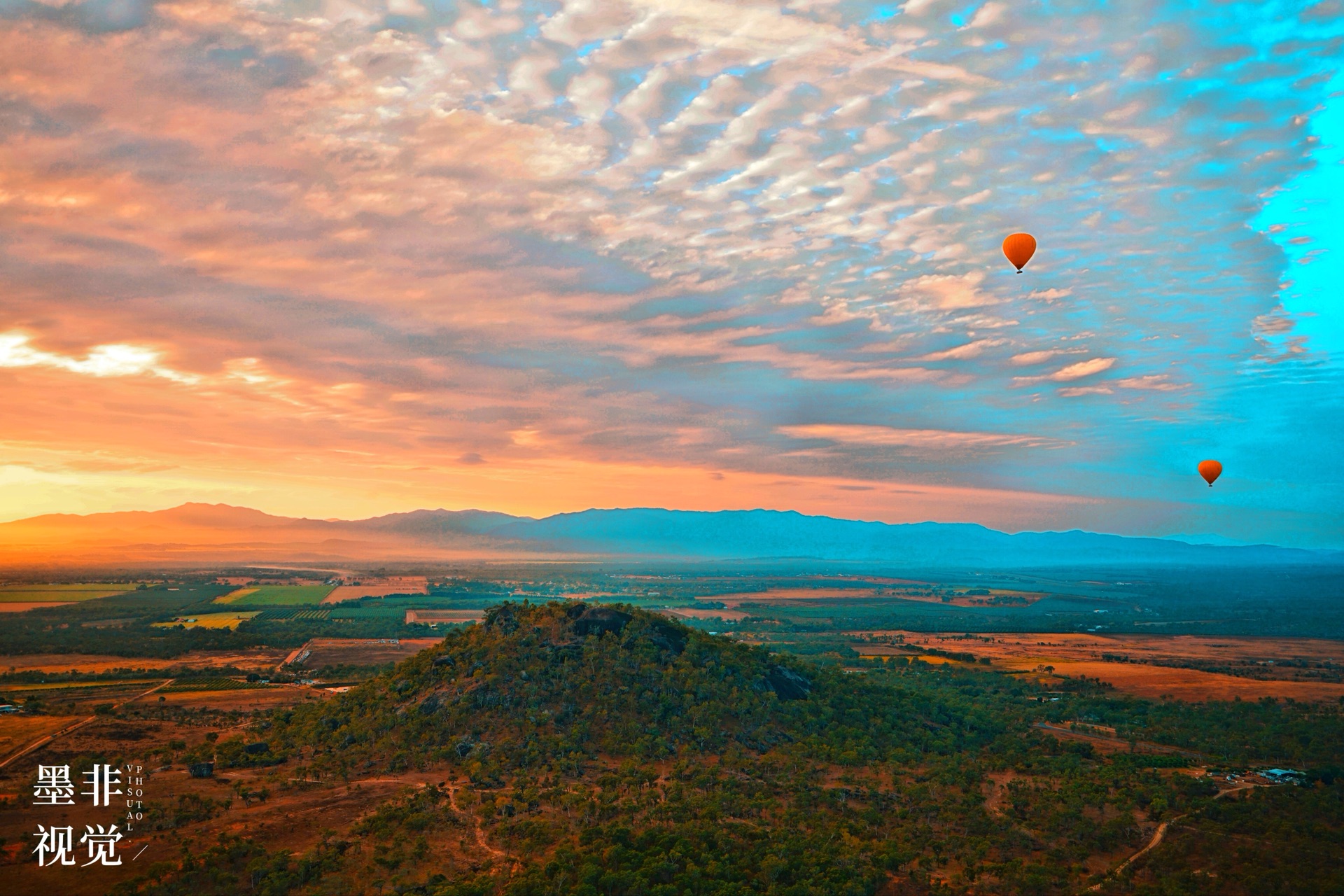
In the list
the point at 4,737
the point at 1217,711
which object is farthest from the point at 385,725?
the point at 1217,711

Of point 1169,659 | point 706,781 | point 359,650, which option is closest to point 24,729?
point 706,781

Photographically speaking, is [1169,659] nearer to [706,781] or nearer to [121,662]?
[706,781]

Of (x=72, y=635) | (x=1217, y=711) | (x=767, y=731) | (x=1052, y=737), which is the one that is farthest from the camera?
(x=72, y=635)

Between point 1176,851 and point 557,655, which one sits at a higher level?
point 557,655

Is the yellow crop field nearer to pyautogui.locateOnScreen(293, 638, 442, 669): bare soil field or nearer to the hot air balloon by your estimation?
pyautogui.locateOnScreen(293, 638, 442, 669): bare soil field

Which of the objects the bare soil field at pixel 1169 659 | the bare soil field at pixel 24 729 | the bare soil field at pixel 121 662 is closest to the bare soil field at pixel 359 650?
the bare soil field at pixel 121 662

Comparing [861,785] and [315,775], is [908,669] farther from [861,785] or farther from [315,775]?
[315,775]

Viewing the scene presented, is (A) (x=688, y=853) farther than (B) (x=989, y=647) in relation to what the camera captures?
No

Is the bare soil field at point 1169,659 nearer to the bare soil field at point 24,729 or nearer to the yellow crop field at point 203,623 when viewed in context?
the bare soil field at point 24,729
